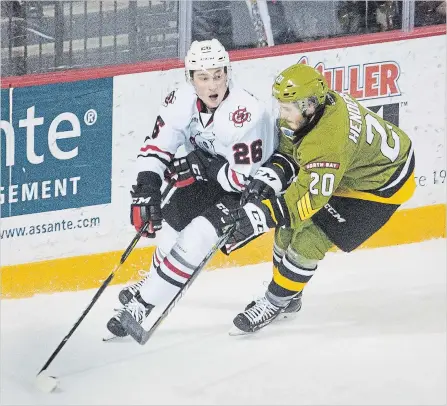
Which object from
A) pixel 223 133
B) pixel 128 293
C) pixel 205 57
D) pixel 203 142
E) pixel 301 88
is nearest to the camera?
pixel 301 88

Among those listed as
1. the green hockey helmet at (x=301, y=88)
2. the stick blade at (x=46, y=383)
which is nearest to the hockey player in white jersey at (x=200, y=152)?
the green hockey helmet at (x=301, y=88)

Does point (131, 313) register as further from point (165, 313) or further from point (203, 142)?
point (203, 142)

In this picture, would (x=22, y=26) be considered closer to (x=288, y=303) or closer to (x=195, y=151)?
(x=195, y=151)

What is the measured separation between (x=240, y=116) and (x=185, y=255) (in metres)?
0.46

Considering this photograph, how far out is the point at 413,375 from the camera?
4.15 m

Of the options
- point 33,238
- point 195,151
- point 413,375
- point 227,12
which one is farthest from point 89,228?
point 413,375

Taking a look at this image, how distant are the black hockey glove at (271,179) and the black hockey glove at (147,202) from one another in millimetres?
269

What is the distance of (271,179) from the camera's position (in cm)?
415

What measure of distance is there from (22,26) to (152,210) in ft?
3.07

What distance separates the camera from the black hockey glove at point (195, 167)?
14.0ft

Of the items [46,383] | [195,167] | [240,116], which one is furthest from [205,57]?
[46,383]

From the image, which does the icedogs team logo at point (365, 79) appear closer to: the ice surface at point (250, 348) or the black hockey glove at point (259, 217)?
the ice surface at point (250, 348)

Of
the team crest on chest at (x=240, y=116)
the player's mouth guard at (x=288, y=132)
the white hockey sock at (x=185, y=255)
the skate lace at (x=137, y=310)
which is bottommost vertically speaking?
the skate lace at (x=137, y=310)

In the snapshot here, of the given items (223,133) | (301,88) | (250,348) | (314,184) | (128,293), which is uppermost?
(301,88)
